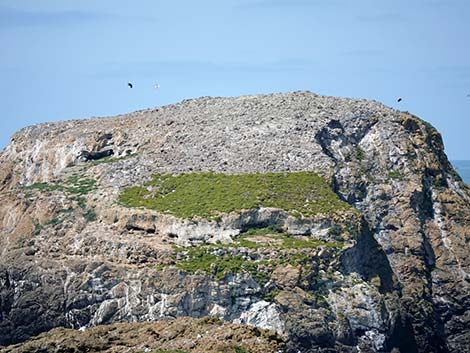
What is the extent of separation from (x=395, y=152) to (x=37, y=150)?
32.0 metres

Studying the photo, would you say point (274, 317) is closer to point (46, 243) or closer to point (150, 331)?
point (46, 243)

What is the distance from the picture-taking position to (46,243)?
107 meters

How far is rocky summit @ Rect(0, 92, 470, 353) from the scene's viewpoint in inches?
3893

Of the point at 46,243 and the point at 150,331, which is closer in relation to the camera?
the point at 150,331

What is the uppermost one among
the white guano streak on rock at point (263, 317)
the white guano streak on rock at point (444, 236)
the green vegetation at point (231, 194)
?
the green vegetation at point (231, 194)

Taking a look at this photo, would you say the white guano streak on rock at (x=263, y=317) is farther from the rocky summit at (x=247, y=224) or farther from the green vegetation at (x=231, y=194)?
the green vegetation at (x=231, y=194)

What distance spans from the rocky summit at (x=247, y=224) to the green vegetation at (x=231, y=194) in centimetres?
16

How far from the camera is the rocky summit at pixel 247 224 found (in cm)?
9888

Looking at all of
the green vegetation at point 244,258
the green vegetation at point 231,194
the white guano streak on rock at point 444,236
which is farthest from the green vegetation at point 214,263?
the white guano streak on rock at point 444,236

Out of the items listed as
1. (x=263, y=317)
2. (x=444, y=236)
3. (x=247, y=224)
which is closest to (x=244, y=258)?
(x=247, y=224)

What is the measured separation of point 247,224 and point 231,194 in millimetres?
4375

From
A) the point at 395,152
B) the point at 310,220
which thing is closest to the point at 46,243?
the point at 310,220

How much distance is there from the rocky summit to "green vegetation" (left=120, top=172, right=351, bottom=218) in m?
0.16

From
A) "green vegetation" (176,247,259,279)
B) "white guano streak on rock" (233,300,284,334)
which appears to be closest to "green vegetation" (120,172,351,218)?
"green vegetation" (176,247,259,279)
